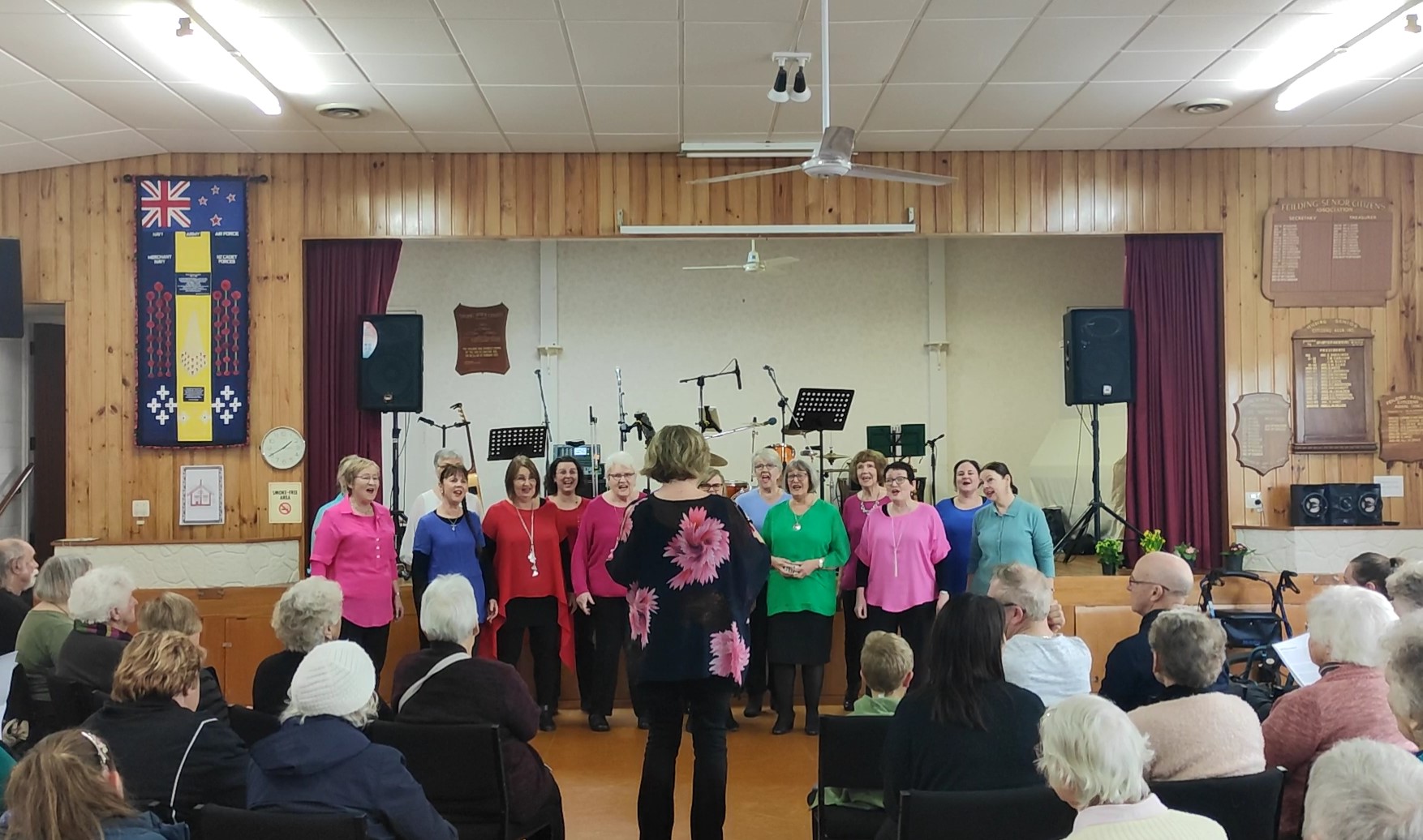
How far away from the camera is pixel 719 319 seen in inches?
415

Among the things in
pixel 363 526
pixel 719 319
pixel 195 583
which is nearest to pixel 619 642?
pixel 363 526

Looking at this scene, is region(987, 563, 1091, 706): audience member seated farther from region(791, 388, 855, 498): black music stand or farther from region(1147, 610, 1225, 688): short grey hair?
region(791, 388, 855, 498): black music stand

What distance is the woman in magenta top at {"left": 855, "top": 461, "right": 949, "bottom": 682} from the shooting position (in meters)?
5.65

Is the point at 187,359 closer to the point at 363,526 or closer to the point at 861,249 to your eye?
the point at 363,526

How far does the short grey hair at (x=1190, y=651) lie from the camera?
269 centimetres

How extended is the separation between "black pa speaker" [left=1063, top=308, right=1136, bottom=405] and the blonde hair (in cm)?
595

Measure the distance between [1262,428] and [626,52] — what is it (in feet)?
15.7

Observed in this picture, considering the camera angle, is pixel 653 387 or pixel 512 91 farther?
pixel 653 387

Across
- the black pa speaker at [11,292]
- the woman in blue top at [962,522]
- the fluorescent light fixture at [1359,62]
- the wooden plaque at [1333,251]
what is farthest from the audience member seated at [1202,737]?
the black pa speaker at [11,292]

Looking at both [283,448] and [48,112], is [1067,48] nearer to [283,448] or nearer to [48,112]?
[283,448]

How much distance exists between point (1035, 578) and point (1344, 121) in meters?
5.23

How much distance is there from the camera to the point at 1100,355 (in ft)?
24.4

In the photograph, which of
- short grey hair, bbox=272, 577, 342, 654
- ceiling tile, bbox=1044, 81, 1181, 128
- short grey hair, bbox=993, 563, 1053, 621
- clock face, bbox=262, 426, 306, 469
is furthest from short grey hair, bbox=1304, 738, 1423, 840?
clock face, bbox=262, 426, 306, 469

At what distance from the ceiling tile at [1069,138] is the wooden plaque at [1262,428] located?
6.32 ft
